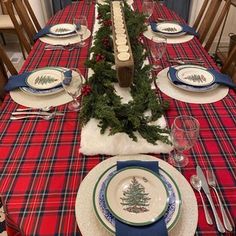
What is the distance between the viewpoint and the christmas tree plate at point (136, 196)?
603 mm

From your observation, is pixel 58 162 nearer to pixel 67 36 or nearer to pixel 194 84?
pixel 194 84

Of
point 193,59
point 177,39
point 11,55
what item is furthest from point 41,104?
point 11,55

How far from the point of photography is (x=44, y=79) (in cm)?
111

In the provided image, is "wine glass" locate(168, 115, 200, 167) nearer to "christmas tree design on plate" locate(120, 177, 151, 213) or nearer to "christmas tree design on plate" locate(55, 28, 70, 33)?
"christmas tree design on plate" locate(120, 177, 151, 213)

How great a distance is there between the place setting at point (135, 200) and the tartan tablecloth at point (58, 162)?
3cm

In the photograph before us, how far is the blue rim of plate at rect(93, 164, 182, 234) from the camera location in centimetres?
59

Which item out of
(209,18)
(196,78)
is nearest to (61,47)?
(196,78)

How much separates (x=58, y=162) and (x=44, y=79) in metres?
0.44

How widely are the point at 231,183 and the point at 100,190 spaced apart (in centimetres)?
35

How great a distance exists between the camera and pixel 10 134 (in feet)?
2.91

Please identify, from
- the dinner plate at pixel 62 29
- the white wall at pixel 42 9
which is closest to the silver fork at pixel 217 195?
the dinner plate at pixel 62 29

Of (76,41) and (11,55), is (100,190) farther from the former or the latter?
(11,55)

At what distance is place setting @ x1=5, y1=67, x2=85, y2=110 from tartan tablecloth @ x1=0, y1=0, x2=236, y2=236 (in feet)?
0.13

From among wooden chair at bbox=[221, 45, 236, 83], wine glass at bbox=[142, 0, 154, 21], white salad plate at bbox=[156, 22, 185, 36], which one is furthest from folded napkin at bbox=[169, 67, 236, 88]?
wine glass at bbox=[142, 0, 154, 21]
